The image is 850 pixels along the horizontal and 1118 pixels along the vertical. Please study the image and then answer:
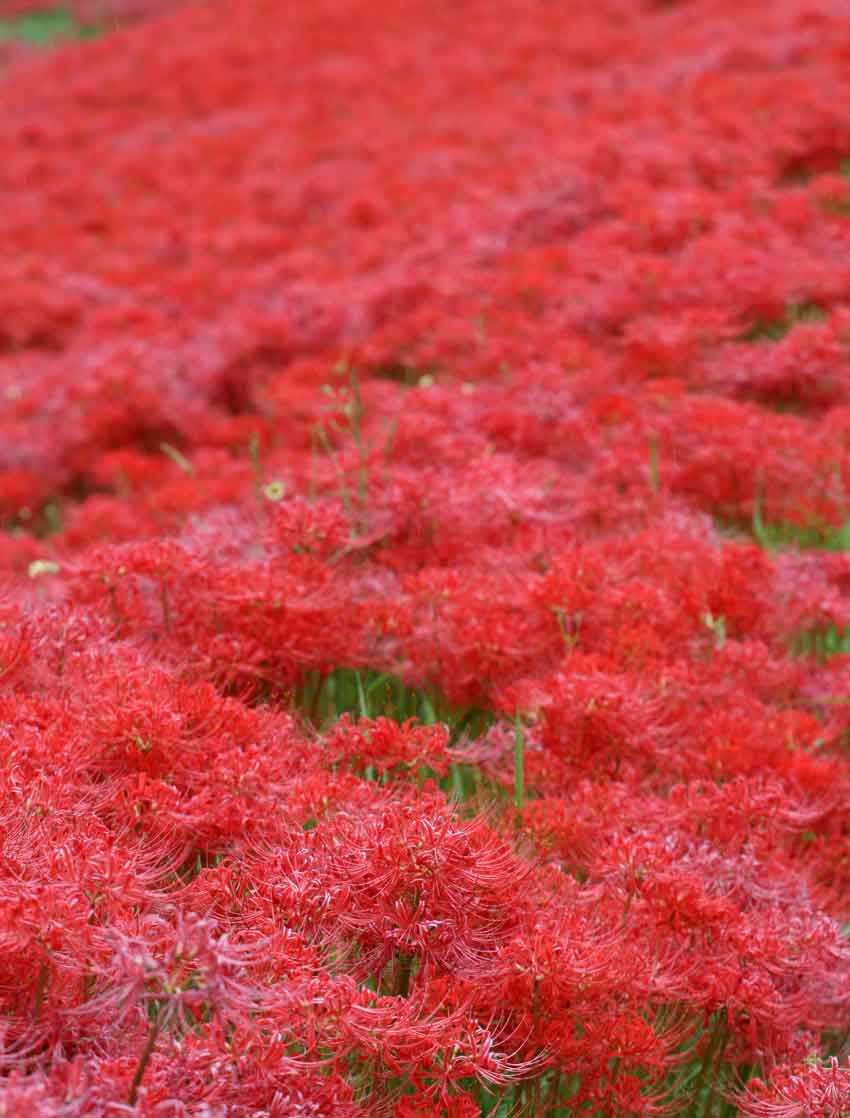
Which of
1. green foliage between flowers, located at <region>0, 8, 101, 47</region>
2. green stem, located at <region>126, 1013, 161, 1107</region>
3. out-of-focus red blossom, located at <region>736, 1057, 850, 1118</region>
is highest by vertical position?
green stem, located at <region>126, 1013, 161, 1107</region>

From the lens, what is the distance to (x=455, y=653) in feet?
9.29

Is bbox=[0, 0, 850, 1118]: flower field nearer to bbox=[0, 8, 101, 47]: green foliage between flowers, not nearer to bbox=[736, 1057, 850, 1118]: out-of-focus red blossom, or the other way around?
bbox=[736, 1057, 850, 1118]: out-of-focus red blossom

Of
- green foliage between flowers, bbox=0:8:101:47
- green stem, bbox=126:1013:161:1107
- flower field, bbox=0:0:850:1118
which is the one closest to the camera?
green stem, bbox=126:1013:161:1107

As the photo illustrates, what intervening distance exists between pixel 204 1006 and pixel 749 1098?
0.86 meters

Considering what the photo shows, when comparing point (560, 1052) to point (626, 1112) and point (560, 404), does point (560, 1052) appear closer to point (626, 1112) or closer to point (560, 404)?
point (626, 1112)

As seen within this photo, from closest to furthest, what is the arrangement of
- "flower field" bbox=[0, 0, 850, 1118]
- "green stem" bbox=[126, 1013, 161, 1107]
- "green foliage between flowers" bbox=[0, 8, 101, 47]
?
"green stem" bbox=[126, 1013, 161, 1107] < "flower field" bbox=[0, 0, 850, 1118] < "green foliage between flowers" bbox=[0, 8, 101, 47]

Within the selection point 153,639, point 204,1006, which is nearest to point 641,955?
point 204,1006

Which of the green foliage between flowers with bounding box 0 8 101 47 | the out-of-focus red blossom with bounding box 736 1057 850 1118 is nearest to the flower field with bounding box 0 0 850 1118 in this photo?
the out-of-focus red blossom with bounding box 736 1057 850 1118

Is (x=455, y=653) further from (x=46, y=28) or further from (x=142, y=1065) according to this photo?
(x=46, y=28)

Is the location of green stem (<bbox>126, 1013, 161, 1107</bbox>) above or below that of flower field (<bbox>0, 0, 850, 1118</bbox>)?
above

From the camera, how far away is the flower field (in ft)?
5.70

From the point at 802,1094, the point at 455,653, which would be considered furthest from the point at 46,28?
the point at 802,1094

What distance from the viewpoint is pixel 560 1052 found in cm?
183

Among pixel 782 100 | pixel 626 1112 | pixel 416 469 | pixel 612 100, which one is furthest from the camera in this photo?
pixel 612 100
